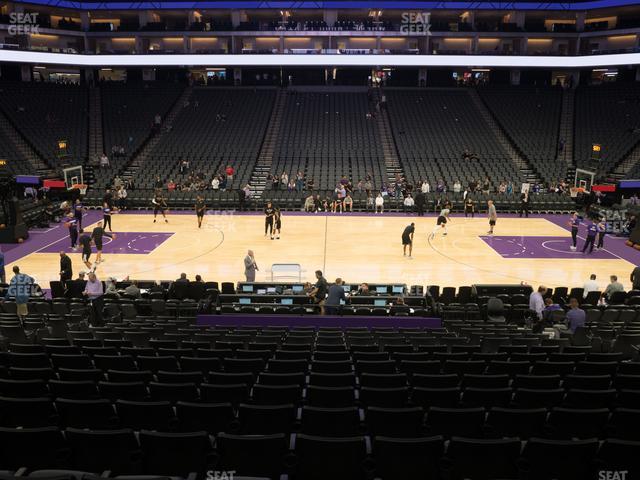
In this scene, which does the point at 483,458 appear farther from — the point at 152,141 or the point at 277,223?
the point at 152,141

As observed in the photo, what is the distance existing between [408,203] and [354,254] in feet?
33.9

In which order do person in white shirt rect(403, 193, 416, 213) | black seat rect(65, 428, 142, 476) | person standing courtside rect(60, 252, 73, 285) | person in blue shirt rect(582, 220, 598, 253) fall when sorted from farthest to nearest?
1. person in white shirt rect(403, 193, 416, 213)
2. person in blue shirt rect(582, 220, 598, 253)
3. person standing courtside rect(60, 252, 73, 285)
4. black seat rect(65, 428, 142, 476)

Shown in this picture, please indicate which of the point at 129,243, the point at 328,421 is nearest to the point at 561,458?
the point at 328,421

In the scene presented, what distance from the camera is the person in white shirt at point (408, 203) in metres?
30.6

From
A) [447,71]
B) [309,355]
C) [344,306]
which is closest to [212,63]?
[447,71]

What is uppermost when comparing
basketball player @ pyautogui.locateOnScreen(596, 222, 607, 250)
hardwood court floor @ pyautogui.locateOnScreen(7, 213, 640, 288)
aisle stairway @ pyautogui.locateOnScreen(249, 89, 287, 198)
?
aisle stairway @ pyautogui.locateOnScreen(249, 89, 287, 198)

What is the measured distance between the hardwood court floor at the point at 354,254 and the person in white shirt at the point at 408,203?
106 inches

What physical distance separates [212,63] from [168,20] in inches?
349

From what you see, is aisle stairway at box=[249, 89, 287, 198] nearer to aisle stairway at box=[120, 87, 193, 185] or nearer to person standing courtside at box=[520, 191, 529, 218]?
aisle stairway at box=[120, 87, 193, 185]

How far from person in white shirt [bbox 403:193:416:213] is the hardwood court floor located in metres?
2.70

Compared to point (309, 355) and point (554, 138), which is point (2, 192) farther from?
point (554, 138)

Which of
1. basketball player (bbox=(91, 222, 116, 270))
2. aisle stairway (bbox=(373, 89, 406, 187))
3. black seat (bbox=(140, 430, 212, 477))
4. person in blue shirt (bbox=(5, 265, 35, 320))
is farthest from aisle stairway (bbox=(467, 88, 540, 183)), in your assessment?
black seat (bbox=(140, 430, 212, 477))

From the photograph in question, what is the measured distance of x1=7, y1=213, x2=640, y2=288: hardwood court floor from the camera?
61.5 feet

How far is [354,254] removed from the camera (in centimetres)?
2127
